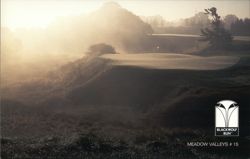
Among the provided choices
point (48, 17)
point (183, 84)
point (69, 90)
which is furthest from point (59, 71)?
point (183, 84)

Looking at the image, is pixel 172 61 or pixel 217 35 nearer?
pixel 172 61

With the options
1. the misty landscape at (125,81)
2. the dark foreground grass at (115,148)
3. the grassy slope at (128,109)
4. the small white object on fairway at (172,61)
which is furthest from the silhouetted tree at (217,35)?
the dark foreground grass at (115,148)

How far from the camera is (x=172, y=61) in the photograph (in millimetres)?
7344

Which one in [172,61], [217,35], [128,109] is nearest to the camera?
[128,109]

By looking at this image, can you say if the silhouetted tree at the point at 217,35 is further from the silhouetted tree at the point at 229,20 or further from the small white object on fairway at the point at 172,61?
the small white object on fairway at the point at 172,61

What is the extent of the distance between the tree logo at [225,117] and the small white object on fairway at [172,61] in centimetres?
55

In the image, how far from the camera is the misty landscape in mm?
7141

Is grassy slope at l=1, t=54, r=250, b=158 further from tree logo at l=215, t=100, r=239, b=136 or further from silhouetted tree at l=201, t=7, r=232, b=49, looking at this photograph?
silhouetted tree at l=201, t=7, r=232, b=49

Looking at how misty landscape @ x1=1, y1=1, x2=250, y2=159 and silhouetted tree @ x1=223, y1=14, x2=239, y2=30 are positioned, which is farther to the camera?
silhouetted tree @ x1=223, y1=14, x2=239, y2=30

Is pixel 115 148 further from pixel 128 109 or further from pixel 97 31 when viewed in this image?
pixel 97 31

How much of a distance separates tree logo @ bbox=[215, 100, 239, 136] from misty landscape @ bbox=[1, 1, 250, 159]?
76 millimetres

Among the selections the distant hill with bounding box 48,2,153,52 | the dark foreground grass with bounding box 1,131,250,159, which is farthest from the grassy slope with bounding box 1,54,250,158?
the distant hill with bounding box 48,2,153,52

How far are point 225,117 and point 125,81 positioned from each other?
1513 millimetres

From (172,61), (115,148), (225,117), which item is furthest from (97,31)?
(225,117)
